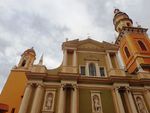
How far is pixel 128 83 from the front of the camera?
15555 mm

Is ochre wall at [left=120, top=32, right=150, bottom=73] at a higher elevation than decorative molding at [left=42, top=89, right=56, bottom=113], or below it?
higher

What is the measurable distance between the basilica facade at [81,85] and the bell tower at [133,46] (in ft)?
5.29

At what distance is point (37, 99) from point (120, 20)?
22426 mm

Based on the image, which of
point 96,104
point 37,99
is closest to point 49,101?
point 37,99

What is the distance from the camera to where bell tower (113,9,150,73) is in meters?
21.5

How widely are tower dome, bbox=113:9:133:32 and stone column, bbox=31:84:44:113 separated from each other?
1958cm

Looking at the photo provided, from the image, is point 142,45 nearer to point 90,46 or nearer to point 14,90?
point 90,46

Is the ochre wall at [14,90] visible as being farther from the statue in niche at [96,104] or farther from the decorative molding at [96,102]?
the statue in niche at [96,104]

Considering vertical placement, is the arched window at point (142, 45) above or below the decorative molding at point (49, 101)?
above

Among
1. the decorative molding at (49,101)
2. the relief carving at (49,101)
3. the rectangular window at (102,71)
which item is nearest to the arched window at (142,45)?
the rectangular window at (102,71)

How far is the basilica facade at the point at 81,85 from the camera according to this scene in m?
13.7

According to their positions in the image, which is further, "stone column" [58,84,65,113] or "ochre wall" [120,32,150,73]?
"ochre wall" [120,32,150,73]

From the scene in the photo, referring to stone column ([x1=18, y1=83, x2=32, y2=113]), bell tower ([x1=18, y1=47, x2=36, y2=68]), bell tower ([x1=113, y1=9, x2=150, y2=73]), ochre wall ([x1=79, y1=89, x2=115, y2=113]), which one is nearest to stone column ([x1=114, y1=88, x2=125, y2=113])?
ochre wall ([x1=79, y1=89, x2=115, y2=113])

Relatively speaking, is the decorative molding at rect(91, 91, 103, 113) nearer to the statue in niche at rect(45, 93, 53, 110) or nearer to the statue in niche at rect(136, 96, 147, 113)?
the statue in niche at rect(136, 96, 147, 113)
